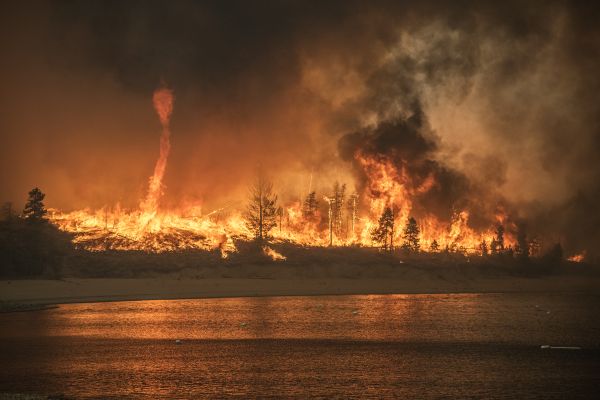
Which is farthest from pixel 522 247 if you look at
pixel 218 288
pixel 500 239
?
pixel 218 288

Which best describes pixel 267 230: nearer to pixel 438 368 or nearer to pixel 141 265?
pixel 141 265

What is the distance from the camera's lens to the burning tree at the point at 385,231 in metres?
124

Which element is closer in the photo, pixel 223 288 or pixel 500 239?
pixel 223 288

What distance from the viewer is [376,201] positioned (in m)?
136

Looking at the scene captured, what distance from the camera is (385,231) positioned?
410 ft

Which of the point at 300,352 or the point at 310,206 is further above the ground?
the point at 310,206

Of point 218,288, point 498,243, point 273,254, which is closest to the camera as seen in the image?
point 218,288

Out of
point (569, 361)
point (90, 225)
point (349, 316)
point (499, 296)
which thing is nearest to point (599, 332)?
point (569, 361)

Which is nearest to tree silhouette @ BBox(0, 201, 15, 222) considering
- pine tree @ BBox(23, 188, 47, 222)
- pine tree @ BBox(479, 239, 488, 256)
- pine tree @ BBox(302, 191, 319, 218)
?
pine tree @ BBox(23, 188, 47, 222)

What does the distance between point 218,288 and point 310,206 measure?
1454 inches

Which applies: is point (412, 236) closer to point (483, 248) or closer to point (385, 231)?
point (385, 231)

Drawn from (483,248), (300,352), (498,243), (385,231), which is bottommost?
(300,352)

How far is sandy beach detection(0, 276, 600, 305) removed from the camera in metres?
89.6

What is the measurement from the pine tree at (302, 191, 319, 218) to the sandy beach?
77.6 feet
